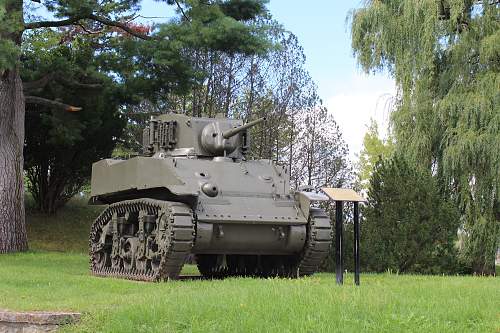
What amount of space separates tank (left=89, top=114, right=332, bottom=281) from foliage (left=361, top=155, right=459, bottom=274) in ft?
8.61

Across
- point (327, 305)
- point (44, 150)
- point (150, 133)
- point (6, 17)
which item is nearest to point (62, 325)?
point (327, 305)

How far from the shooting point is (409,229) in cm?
1614

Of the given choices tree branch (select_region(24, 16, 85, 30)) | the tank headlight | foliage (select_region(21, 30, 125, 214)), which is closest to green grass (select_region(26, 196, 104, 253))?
foliage (select_region(21, 30, 125, 214))

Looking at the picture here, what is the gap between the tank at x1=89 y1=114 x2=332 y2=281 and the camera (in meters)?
12.4

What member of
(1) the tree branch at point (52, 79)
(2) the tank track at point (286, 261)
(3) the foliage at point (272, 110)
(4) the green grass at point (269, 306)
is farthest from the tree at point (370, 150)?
(4) the green grass at point (269, 306)

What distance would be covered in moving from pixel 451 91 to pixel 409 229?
4.89 meters

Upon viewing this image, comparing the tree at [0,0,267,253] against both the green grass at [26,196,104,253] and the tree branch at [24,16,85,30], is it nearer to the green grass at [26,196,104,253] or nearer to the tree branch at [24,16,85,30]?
the tree branch at [24,16,85,30]

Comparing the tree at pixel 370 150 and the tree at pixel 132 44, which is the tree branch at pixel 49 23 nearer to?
the tree at pixel 132 44

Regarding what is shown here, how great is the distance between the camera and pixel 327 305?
7770mm

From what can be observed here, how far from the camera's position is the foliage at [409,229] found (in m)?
16.1

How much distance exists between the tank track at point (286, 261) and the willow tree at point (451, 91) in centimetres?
609

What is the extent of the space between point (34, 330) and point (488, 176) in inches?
519

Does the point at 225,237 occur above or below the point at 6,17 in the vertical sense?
below

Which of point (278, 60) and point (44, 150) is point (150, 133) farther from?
point (278, 60)
